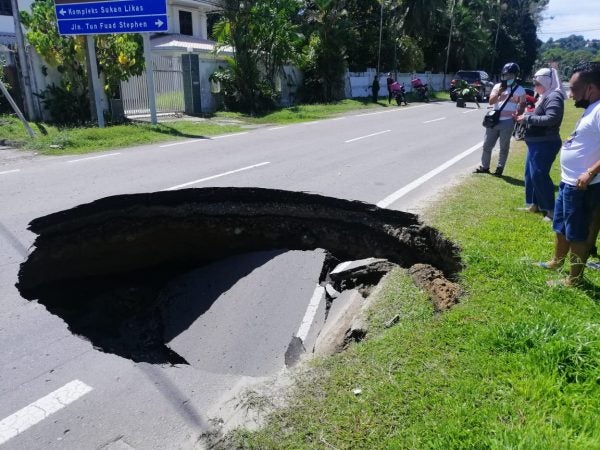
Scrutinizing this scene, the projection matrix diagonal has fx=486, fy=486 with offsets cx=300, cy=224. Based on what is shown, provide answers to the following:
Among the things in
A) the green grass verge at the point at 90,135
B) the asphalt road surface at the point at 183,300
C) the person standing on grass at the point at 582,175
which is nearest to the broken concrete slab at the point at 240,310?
the asphalt road surface at the point at 183,300

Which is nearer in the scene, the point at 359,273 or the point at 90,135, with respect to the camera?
the point at 359,273

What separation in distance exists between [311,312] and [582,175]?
284 cm

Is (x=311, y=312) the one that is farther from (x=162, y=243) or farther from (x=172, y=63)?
(x=172, y=63)

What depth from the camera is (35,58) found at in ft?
46.8

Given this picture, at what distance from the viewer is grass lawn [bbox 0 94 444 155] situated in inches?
443

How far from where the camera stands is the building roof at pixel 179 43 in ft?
78.3

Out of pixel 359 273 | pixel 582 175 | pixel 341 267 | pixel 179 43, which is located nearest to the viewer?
pixel 582 175

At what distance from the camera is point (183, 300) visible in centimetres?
574

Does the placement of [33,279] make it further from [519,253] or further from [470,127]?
[470,127]

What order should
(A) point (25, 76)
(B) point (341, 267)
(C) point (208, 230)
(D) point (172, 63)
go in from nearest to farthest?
(B) point (341, 267), (C) point (208, 230), (A) point (25, 76), (D) point (172, 63)

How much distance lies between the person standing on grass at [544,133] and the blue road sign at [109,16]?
35.4 feet

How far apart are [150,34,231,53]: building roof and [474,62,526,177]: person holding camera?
17000 millimetres

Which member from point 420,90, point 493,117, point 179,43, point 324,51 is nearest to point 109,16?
point 493,117

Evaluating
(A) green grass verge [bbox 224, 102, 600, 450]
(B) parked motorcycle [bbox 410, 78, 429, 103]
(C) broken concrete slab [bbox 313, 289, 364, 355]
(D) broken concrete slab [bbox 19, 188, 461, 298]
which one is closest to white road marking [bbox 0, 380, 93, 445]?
(A) green grass verge [bbox 224, 102, 600, 450]
